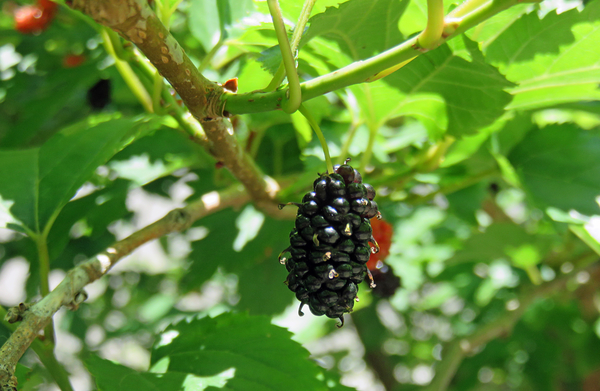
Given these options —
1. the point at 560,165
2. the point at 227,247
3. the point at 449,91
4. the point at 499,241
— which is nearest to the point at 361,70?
the point at 449,91

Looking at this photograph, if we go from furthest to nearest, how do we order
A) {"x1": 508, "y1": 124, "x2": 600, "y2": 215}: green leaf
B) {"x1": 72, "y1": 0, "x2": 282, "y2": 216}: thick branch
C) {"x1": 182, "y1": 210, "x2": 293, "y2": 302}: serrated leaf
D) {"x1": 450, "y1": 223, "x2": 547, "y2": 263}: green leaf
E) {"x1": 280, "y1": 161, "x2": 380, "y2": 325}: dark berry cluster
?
{"x1": 450, "y1": 223, "x2": 547, "y2": 263}: green leaf, {"x1": 182, "y1": 210, "x2": 293, "y2": 302}: serrated leaf, {"x1": 508, "y1": 124, "x2": 600, "y2": 215}: green leaf, {"x1": 280, "y1": 161, "x2": 380, "y2": 325}: dark berry cluster, {"x1": 72, "y1": 0, "x2": 282, "y2": 216}: thick branch

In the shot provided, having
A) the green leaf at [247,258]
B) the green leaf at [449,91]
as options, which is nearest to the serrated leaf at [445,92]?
the green leaf at [449,91]

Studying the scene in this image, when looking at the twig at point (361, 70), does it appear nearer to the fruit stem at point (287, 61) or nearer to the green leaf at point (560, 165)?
the fruit stem at point (287, 61)

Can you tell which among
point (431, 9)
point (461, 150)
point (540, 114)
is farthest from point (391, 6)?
point (540, 114)

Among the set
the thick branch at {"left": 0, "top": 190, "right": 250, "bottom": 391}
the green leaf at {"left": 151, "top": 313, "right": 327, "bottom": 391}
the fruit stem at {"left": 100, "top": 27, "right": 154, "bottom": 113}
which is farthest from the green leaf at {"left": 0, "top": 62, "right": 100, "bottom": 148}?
the green leaf at {"left": 151, "top": 313, "right": 327, "bottom": 391}

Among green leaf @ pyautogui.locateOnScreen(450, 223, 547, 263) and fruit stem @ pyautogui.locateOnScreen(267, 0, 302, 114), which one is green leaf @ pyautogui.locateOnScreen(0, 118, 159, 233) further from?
green leaf @ pyautogui.locateOnScreen(450, 223, 547, 263)
